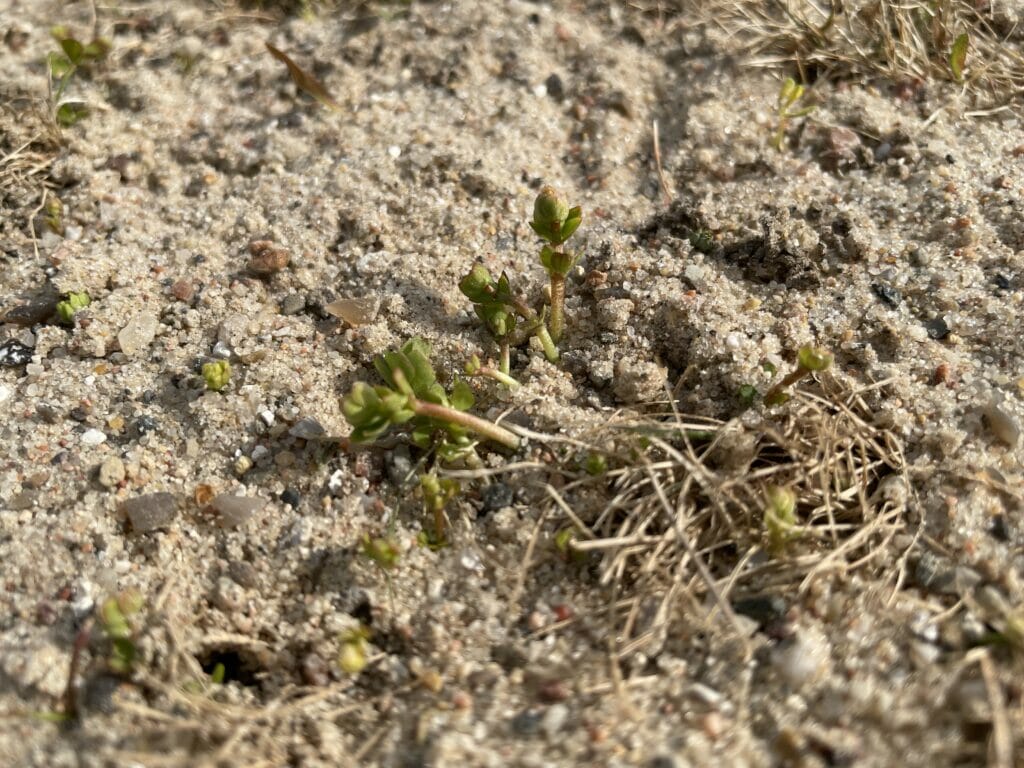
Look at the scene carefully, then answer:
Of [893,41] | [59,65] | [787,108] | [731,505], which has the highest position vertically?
[893,41]

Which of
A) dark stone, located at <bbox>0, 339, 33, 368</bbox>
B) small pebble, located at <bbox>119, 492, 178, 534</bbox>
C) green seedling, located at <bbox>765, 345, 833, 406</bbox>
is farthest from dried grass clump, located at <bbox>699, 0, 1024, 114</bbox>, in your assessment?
dark stone, located at <bbox>0, 339, 33, 368</bbox>

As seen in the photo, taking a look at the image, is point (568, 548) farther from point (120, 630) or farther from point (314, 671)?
point (120, 630)

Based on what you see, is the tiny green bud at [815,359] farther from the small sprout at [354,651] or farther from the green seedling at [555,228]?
the small sprout at [354,651]

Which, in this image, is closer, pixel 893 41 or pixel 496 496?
pixel 496 496

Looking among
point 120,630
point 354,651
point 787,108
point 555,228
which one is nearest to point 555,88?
point 787,108

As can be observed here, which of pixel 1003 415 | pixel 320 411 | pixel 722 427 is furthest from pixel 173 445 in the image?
pixel 1003 415

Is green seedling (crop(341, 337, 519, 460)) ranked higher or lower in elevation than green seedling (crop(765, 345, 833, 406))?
lower

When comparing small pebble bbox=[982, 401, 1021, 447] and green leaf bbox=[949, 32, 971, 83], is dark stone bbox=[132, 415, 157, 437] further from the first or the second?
green leaf bbox=[949, 32, 971, 83]
